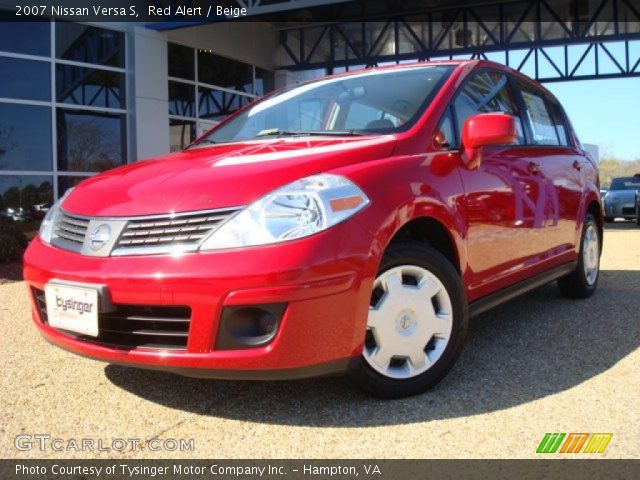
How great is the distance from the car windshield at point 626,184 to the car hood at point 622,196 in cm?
36

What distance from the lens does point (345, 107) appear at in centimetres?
325

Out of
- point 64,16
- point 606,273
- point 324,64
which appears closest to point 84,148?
point 64,16

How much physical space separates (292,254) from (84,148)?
9.36 metres

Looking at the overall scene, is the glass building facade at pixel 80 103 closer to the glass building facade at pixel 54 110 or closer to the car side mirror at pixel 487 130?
the glass building facade at pixel 54 110

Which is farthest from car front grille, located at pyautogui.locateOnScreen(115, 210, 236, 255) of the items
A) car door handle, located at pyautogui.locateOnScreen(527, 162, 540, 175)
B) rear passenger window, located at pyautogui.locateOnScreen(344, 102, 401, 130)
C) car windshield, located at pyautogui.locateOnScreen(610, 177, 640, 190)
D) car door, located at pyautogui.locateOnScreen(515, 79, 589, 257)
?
car windshield, located at pyautogui.locateOnScreen(610, 177, 640, 190)

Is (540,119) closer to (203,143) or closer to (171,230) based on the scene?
(203,143)

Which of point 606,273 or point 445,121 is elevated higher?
point 445,121

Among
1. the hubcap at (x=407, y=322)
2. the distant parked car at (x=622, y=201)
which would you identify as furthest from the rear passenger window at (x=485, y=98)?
the distant parked car at (x=622, y=201)

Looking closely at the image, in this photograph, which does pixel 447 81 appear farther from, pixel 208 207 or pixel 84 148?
pixel 84 148

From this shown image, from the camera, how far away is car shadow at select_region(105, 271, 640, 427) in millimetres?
2418

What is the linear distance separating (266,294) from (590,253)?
368cm

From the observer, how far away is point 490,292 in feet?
10.3

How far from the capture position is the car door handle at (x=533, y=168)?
3.58 m

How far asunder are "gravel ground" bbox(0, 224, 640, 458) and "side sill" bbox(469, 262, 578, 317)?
0.30 metres
